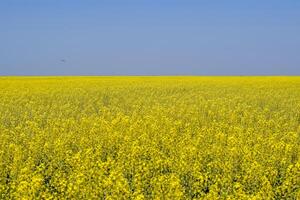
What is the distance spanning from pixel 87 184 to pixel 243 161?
3756 millimetres

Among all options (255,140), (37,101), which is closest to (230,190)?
(255,140)

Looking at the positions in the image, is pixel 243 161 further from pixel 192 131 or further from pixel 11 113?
pixel 11 113

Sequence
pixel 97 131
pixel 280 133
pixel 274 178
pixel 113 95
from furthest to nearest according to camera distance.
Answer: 1. pixel 113 95
2. pixel 280 133
3. pixel 97 131
4. pixel 274 178

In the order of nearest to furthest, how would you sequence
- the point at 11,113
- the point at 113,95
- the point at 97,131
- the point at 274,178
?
the point at 274,178 → the point at 97,131 → the point at 11,113 → the point at 113,95

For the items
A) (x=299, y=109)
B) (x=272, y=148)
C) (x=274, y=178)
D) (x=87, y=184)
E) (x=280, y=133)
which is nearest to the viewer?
(x=87, y=184)

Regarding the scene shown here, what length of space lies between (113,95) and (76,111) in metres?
8.17

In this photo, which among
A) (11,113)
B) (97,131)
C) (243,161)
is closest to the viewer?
(243,161)

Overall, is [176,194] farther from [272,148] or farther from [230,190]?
[272,148]

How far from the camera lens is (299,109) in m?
21.2

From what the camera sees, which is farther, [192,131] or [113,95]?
[113,95]

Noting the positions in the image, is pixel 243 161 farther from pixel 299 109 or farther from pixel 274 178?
pixel 299 109

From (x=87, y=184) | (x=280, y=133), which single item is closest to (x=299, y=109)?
(x=280, y=133)

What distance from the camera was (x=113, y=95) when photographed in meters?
28.3

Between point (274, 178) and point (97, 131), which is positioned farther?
point (97, 131)
